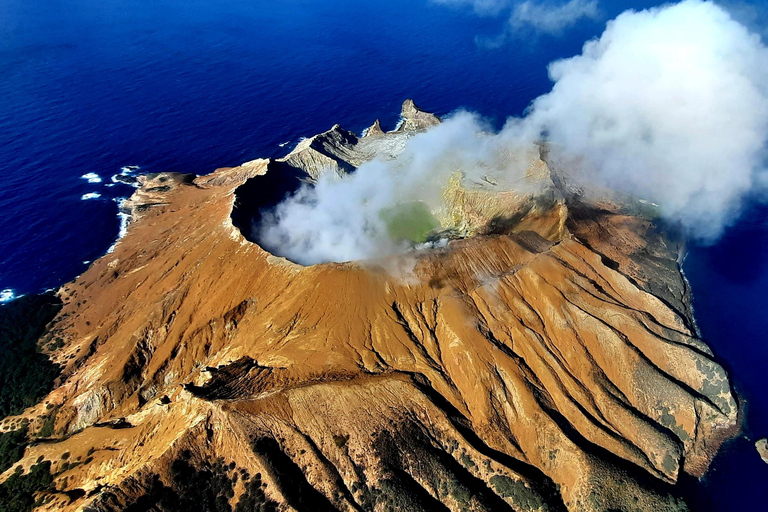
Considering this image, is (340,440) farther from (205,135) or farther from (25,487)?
(205,135)

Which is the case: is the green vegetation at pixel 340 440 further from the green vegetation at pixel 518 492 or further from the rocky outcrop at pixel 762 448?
the rocky outcrop at pixel 762 448

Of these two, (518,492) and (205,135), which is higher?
(205,135)

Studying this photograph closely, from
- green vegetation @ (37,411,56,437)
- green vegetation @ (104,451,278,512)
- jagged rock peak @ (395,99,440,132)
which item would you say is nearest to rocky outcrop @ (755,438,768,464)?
green vegetation @ (104,451,278,512)

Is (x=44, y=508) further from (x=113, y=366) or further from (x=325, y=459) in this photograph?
(x=325, y=459)

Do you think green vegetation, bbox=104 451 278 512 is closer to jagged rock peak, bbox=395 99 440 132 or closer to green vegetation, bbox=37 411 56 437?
green vegetation, bbox=37 411 56 437

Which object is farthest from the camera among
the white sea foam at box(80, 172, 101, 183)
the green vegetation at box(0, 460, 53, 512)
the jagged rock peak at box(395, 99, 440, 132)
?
the jagged rock peak at box(395, 99, 440, 132)

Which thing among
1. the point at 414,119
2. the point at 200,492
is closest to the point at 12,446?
the point at 200,492
